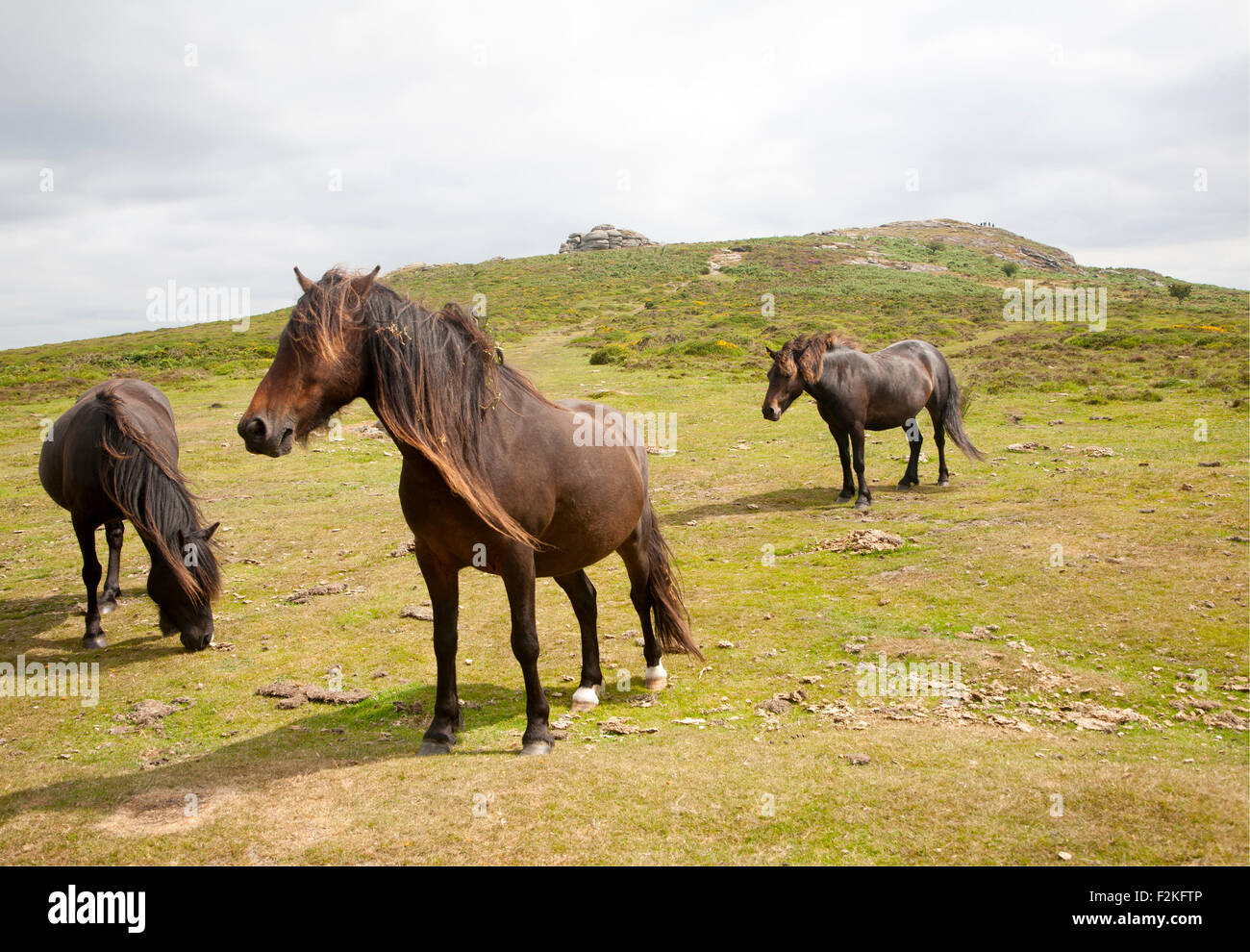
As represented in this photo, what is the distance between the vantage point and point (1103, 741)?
5.30m

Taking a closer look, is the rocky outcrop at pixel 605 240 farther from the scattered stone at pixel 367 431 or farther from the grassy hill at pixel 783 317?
the scattered stone at pixel 367 431

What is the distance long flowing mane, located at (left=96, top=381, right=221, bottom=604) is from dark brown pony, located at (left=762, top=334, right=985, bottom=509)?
8.43m

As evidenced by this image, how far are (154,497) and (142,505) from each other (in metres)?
0.22

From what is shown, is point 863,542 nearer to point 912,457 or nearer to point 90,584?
point 912,457

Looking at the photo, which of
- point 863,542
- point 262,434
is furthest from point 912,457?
point 262,434

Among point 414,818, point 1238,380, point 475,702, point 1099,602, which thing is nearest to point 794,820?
point 414,818

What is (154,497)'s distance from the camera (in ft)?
25.3

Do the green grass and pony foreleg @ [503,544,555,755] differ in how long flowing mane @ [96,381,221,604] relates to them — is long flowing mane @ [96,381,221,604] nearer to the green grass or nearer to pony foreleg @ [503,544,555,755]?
the green grass

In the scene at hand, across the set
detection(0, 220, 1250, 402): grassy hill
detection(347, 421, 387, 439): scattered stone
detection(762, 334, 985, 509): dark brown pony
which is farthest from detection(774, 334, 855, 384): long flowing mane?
detection(347, 421, 387, 439): scattered stone

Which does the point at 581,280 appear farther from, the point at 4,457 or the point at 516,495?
the point at 516,495

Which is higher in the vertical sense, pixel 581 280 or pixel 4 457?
pixel 581 280

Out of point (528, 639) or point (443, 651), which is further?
point (443, 651)

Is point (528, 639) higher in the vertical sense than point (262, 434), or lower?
lower
